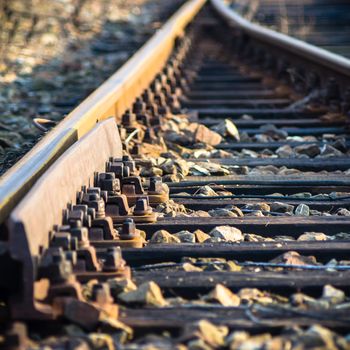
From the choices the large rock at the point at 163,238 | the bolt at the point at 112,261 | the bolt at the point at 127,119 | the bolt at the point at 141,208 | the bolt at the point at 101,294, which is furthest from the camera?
the bolt at the point at 127,119

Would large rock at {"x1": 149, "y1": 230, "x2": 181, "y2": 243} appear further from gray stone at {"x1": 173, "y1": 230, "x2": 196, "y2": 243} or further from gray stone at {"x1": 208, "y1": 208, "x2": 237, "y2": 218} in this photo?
gray stone at {"x1": 208, "y1": 208, "x2": 237, "y2": 218}

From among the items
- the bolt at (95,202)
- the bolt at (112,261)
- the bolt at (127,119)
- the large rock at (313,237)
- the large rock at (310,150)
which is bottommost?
the large rock at (310,150)

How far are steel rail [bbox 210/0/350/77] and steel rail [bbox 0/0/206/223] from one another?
0.90 m

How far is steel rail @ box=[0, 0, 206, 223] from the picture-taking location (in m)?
3.43

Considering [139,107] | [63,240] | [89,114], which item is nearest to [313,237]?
[63,240]

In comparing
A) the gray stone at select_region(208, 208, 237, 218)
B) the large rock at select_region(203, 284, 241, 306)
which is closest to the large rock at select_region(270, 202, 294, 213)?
the gray stone at select_region(208, 208, 237, 218)

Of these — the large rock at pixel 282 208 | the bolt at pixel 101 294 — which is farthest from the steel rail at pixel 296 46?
the bolt at pixel 101 294

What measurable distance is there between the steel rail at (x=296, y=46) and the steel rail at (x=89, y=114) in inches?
35.6

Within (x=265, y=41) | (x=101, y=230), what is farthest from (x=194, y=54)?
(x=101, y=230)

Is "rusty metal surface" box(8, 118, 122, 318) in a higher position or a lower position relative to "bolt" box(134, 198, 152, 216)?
higher

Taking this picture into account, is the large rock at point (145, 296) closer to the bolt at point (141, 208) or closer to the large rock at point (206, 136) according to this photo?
the bolt at point (141, 208)

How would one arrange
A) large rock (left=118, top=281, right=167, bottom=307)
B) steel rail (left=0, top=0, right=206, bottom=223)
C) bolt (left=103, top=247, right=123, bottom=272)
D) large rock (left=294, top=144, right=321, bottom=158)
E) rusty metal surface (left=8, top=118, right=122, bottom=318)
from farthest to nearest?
large rock (left=294, top=144, right=321, bottom=158) < steel rail (left=0, top=0, right=206, bottom=223) < bolt (left=103, top=247, right=123, bottom=272) < large rock (left=118, top=281, right=167, bottom=307) < rusty metal surface (left=8, top=118, right=122, bottom=318)

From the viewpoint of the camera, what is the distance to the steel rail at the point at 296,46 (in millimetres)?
6802

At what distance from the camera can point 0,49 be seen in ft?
34.6
